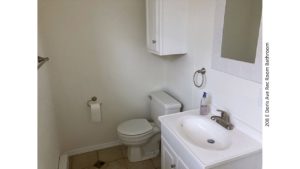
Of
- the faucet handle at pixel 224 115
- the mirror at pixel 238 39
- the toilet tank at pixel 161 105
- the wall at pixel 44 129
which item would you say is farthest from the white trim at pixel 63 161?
the mirror at pixel 238 39

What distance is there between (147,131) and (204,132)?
0.80 meters

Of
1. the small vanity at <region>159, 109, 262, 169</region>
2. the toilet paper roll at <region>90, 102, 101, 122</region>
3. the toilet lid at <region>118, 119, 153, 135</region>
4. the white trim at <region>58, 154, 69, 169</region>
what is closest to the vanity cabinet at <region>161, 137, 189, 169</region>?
the small vanity at <region>159, 109, 262, 169</region>

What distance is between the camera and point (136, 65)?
2.49m

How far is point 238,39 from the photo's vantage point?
1420mm

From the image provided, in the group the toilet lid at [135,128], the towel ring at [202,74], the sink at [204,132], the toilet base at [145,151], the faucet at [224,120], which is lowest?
the toilet base at [145,151]

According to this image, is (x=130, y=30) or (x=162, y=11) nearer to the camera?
(x=162, y=11)

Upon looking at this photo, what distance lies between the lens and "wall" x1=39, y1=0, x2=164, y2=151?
6.95 ft

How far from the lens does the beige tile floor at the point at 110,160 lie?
2275 mm

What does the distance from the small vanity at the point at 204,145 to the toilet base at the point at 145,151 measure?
23.7 inches

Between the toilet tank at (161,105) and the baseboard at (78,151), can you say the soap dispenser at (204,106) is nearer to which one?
the toilet tank at (161,105)

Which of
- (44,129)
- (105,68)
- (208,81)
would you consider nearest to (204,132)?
(208,81)
